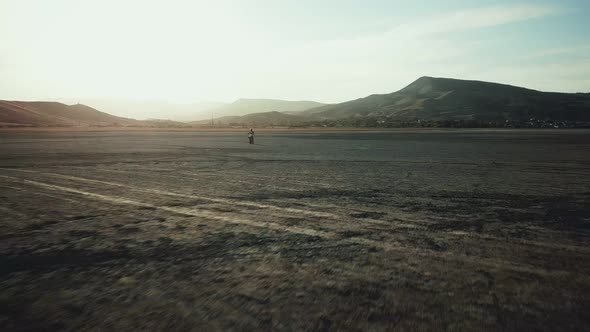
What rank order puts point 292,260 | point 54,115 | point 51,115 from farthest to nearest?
point 54,115, point 51,115, point 292,260

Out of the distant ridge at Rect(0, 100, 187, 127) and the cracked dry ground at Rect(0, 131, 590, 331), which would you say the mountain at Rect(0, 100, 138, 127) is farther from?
the cracked dry ground at Rect(0, 131, 590, 331)

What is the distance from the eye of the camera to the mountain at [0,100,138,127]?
110981 mm

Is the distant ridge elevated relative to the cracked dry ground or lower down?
elevated

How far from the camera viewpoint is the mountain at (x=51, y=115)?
364 ft

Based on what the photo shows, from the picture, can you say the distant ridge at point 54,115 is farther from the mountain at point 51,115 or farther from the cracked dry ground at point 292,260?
the cracked dry ground at point 292,260

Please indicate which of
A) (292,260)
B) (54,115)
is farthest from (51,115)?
(292,260)

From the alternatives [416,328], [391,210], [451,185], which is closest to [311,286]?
[416,328]

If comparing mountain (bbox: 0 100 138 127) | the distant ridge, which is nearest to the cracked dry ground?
the distant ridge

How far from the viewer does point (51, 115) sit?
137 m

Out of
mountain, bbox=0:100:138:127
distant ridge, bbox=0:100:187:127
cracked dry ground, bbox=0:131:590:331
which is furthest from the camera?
mountain, bbox=0:100:138:127

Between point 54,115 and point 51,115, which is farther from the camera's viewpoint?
point 54,115

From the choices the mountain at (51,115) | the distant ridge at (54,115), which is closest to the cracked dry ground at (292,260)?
the distant ridge at (54,115)

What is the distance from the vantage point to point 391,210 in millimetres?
5867

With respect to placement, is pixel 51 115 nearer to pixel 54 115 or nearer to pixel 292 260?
pixel 54 115
